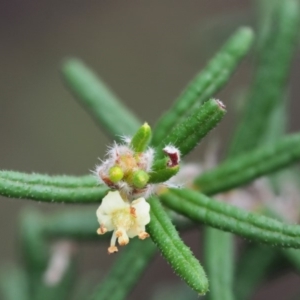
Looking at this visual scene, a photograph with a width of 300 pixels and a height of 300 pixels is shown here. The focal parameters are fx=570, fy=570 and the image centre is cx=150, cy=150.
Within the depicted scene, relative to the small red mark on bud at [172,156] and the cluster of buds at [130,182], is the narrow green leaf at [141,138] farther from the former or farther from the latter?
the small red mark on bud at [172,156]

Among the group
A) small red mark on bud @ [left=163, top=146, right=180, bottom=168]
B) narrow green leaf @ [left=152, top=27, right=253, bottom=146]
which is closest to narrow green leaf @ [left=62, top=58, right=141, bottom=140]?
narrow green leaf @ [left=152, top=27, right=253, bottom=146]

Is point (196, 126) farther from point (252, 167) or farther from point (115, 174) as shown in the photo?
point (252, 167)

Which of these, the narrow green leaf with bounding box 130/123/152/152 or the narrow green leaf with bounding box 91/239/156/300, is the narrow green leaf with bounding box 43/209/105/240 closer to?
the narrow green leaf with bounding box 91/239/156/300

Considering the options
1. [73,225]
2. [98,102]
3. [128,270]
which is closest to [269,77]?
[98,102]

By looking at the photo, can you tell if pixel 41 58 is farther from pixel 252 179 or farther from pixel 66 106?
pixel 252 179

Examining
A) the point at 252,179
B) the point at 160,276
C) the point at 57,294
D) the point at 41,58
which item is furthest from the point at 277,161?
the point at 41,58

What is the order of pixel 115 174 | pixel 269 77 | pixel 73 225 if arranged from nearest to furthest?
pixel 115 174
pixel 269 77
pixel 73 225

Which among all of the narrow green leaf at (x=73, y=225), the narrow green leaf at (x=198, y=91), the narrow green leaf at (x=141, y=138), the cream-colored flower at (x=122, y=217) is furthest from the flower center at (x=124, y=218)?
Answer: the narrow green leaf at (x=73, y=225)
